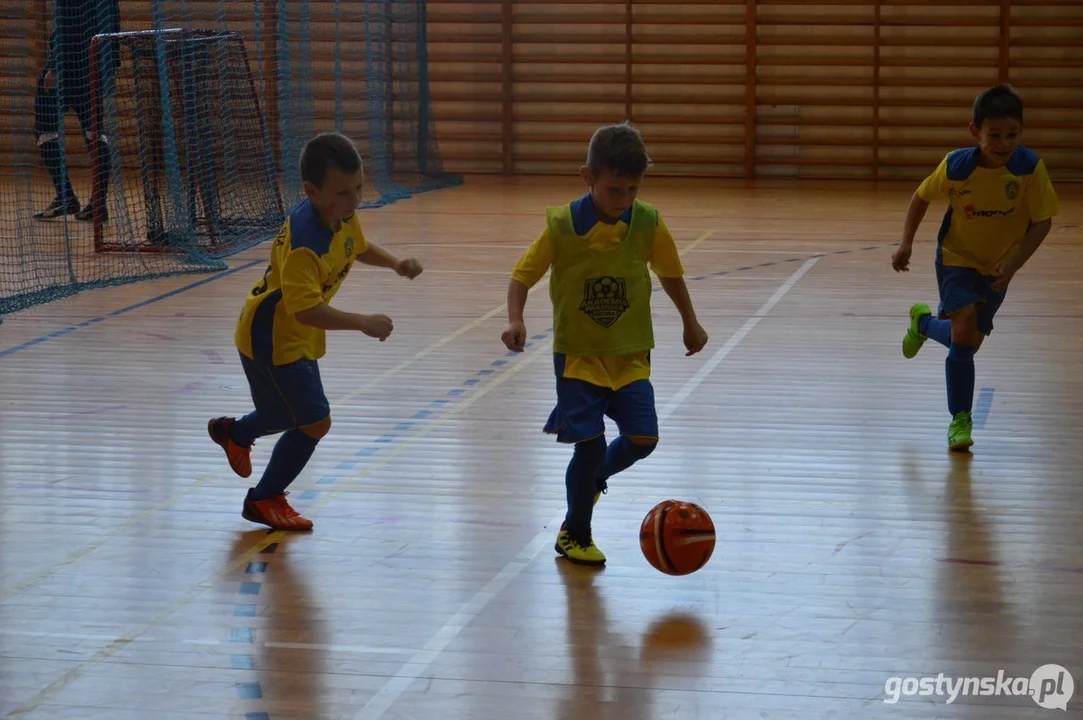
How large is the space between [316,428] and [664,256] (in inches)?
40.6

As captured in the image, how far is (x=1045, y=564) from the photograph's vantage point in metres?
3.33

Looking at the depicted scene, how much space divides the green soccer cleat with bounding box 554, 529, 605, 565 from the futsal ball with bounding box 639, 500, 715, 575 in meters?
0.16

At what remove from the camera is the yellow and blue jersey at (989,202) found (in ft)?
14.6

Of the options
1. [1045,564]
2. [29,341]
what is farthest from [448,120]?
[1045,564]

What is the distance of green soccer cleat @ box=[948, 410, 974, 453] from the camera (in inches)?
174

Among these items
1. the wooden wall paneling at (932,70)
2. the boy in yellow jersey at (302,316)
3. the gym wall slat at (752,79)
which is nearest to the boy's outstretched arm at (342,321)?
the boy in yellow jersey at (302,316)

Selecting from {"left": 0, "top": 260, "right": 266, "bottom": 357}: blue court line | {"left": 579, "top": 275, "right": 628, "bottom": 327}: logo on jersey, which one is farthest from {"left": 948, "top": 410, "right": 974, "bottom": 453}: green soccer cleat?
{"left": 0, "top": 260, "right": 266, "bottom": 357}: blue court line

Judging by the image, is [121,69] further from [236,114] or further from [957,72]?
[957,72]

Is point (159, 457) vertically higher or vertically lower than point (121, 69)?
lower

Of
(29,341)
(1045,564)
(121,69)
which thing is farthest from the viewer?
(121,69)

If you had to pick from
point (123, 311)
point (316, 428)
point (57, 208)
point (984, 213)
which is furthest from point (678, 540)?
point (57, 208)

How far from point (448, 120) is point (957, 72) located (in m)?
5.77

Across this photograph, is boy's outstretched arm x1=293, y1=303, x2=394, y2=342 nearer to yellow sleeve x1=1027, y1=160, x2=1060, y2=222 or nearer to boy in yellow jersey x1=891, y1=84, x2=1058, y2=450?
boy in yellow jersey x1=891, y1=84, x2=1058, y2=450

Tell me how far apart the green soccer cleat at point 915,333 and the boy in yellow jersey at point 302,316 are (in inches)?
89.8
